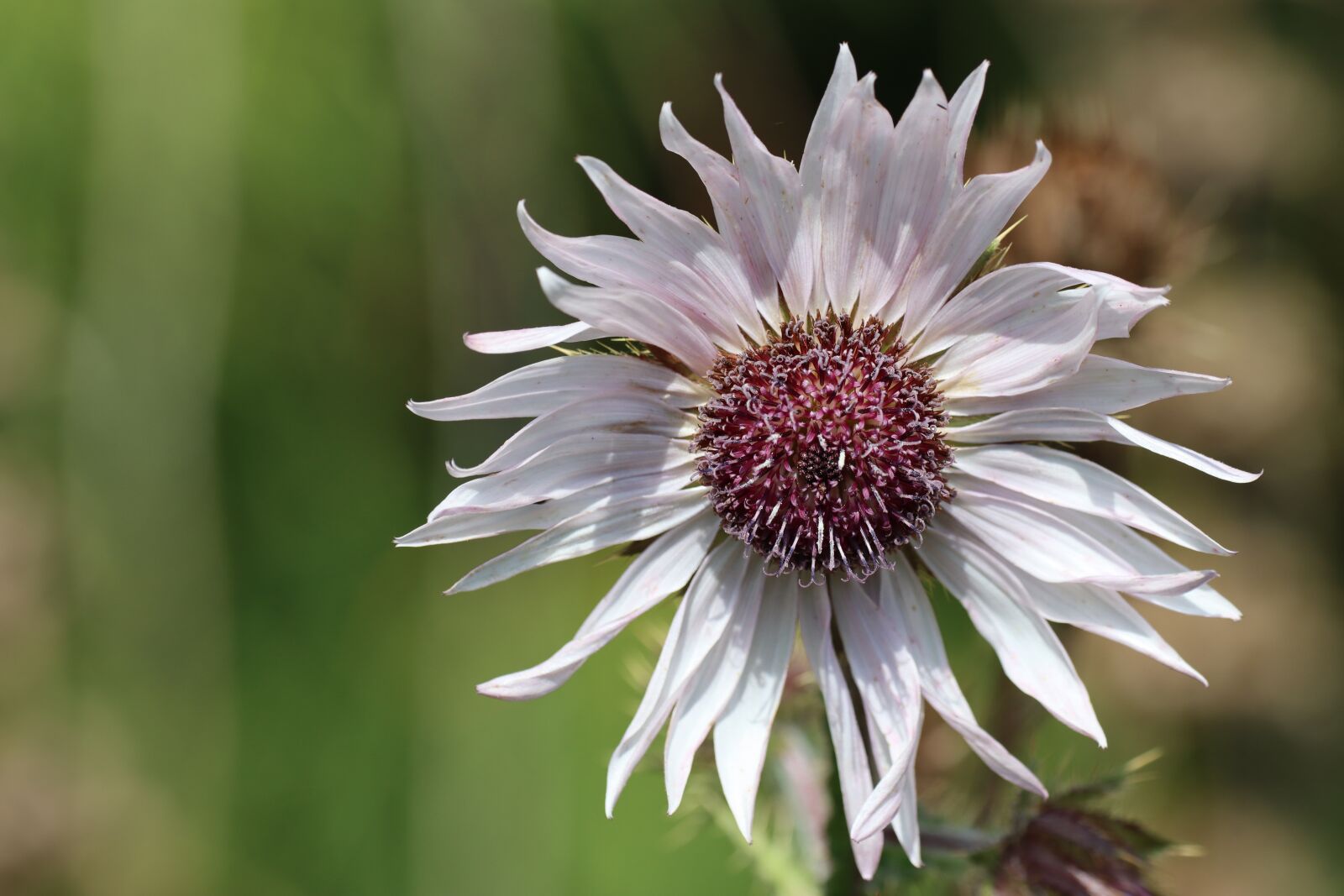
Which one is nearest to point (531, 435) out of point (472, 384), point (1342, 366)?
point (472, 384)

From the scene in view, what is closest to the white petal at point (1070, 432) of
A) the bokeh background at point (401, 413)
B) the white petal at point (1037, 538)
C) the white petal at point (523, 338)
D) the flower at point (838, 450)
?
the flower at point (838, 450)

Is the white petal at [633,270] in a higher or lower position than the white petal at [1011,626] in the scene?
higher

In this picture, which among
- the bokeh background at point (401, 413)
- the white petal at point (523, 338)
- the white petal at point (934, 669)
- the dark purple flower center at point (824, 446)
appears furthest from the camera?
the bokeh background at point (401, 413)

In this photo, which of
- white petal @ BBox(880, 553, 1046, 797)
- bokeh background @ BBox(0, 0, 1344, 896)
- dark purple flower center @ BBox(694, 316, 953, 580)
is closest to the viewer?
white petal @ BBox(880, 553, 1046, 797)

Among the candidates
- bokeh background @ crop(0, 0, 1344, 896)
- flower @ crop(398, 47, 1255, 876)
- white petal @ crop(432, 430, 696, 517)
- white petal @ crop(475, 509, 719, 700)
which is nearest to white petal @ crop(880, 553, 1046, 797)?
flower @ crop(398, 47, 1255, 876)

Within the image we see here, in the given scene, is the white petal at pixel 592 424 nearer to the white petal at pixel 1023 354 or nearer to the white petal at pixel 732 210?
the white petal at pixel 732 210

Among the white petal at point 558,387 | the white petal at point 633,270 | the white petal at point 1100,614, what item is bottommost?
the white petal at point 1100,614

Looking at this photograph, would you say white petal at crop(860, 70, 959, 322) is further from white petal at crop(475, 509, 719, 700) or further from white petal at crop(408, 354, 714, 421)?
white petal at crop(475, 509, 719, 700)
